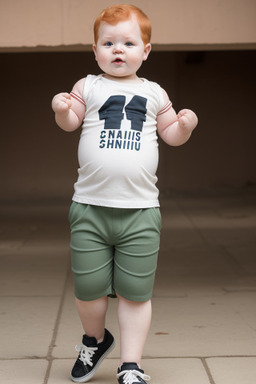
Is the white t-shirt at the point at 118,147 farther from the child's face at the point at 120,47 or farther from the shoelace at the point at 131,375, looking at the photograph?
the shoelace at the point at 131,375

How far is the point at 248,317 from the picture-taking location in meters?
3.92

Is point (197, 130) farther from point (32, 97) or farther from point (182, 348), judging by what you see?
point (182, 348)

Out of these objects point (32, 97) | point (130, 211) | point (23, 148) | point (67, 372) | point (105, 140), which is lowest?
point (67, 372)

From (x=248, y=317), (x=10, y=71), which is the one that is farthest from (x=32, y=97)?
(x=248, y=317)

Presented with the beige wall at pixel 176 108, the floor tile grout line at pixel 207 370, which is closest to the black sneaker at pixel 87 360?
the floor tile grout line at pixel 207 370

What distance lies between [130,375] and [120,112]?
3.57 ft

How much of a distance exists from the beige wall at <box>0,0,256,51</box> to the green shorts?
1.54 m

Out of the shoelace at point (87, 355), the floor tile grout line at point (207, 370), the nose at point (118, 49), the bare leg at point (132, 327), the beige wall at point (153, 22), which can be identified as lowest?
the floor tile grout line at point (207, 370)

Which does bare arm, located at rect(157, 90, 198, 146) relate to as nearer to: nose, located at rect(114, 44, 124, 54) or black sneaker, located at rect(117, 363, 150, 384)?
nose, located at rect(114, 44, 124, 54)

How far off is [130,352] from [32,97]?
785 cm

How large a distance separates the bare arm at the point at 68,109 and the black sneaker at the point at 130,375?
1041mm

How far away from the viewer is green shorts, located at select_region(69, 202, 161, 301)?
2.80 meters

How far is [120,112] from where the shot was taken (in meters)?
2.78

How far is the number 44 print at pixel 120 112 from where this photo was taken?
2.78m
